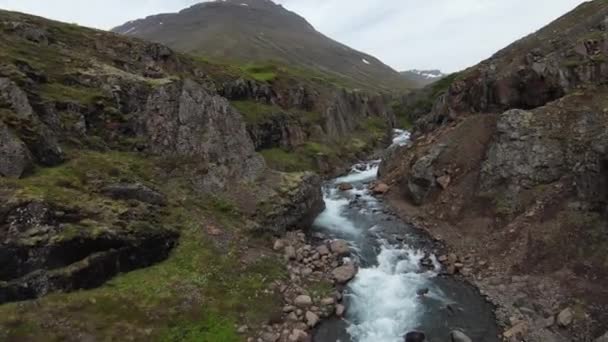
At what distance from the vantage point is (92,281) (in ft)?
73.8

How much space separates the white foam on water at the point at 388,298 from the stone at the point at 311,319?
1.82m

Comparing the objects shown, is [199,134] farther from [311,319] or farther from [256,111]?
[256,111]

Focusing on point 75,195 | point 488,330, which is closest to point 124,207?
point 75,195

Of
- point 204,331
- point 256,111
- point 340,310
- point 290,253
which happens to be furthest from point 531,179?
point 256,111

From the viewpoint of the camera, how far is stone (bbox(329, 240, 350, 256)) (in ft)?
103

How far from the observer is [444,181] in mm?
40344

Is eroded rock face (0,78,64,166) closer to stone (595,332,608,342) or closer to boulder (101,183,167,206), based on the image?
boulder (101,183,167,206)

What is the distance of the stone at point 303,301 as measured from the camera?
24.8m

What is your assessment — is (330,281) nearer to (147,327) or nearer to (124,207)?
(147,327)

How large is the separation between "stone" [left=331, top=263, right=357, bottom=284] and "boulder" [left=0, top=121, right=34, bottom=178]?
65.0 feet

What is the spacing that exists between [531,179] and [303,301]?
67.8 feet

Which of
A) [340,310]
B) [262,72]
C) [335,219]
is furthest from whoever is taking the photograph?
[262,72]

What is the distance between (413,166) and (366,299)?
21.4 meters

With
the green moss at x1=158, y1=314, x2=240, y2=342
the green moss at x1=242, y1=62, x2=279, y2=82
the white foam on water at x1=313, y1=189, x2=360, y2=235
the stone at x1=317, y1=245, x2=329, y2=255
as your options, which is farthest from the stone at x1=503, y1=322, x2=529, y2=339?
the green moss at x1=242, y1=62, x2=279, y2=82
